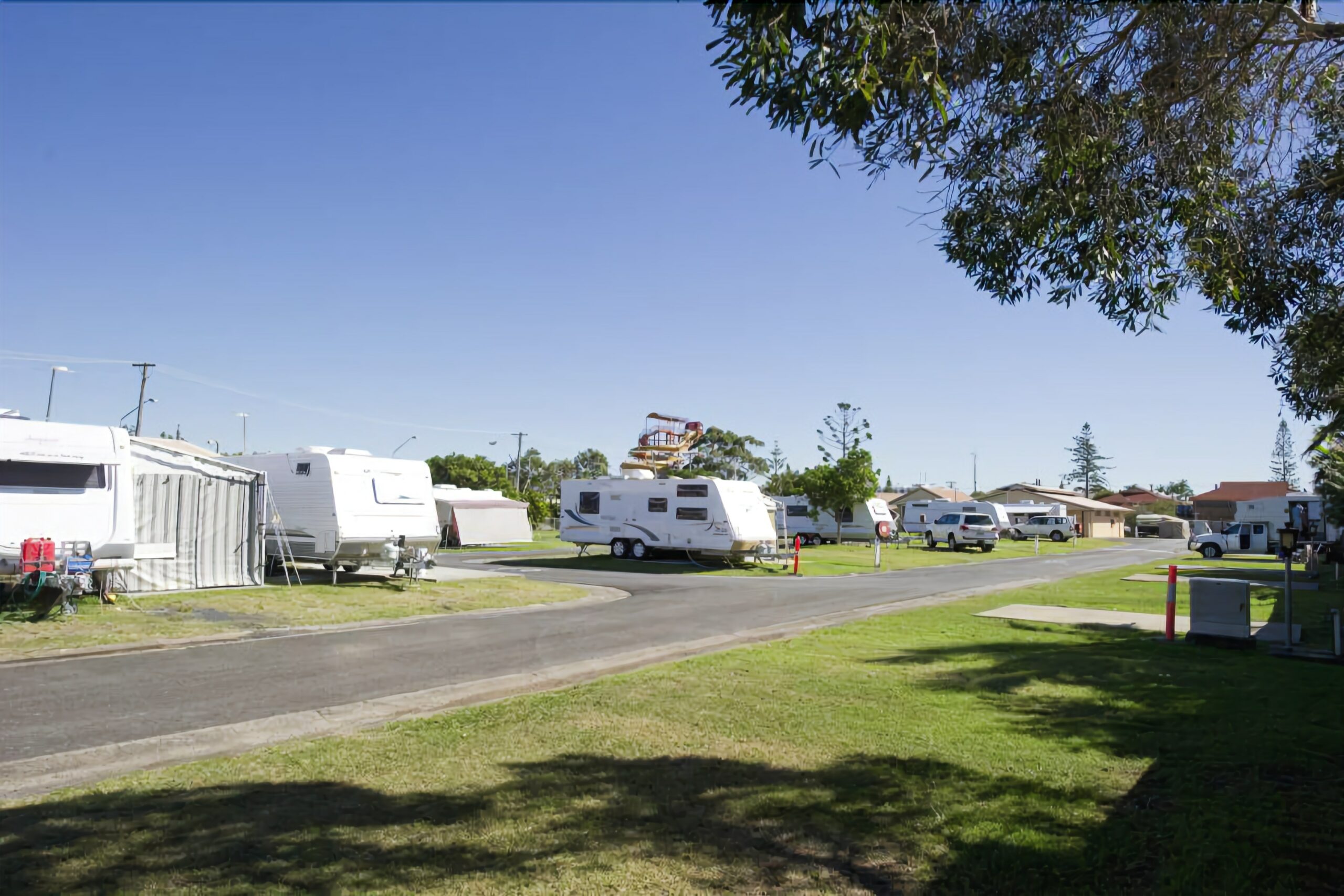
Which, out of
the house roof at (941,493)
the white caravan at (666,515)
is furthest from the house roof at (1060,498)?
the white caravan at (666,515)

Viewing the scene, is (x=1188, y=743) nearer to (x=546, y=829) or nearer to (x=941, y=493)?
(x=546, y=829)

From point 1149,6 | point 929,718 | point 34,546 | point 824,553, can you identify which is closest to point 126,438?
point 34,546

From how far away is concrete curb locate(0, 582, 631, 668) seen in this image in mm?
10641

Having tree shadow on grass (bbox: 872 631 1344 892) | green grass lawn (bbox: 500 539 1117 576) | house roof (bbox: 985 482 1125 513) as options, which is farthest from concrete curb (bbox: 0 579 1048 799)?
house roof (bbox: 985 482 1125 513)

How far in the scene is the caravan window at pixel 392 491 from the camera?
1992cm

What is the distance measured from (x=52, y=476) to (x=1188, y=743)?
15716 mm

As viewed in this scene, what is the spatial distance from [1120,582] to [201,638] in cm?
2143

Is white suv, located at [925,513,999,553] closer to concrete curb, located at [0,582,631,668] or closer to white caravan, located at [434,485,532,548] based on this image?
white caravan, located at [434,485,532,548]

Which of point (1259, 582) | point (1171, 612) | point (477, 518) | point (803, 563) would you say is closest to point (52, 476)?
point (1171, 612)

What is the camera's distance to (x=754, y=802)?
5281 millimetres

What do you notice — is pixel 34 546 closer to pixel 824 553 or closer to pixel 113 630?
pixel 113 630

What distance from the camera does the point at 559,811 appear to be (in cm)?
505

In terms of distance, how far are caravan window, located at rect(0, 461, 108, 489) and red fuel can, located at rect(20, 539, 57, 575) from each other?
4.07ft

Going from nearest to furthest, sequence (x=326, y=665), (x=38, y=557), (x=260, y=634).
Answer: (x=326, y=665), (x=260, y=634), (x=38, y=557)
